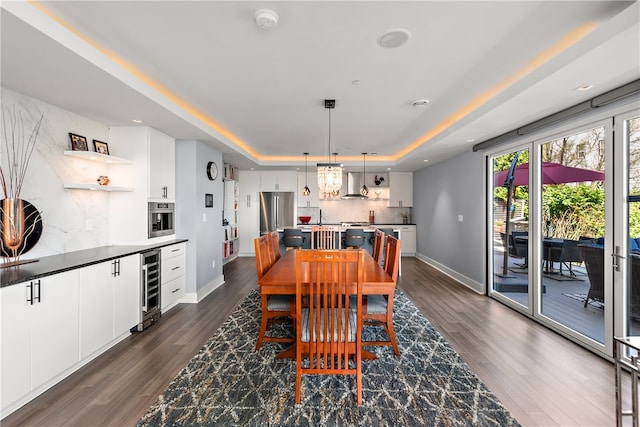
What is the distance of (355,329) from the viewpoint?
2.16 m

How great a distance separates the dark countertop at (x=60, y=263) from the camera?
204 centimetres

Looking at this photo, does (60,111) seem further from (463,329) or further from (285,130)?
(463,329)

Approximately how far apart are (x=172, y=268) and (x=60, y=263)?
1473 mm

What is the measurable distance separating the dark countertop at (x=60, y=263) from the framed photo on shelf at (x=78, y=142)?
3.75 feet

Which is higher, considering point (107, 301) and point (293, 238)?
point (293, 238)

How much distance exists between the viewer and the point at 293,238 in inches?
196

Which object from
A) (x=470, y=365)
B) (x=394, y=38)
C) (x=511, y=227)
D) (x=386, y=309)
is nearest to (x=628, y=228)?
(x=511, y=227)

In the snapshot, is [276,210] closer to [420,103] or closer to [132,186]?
[132,186]

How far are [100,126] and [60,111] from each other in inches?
21.2

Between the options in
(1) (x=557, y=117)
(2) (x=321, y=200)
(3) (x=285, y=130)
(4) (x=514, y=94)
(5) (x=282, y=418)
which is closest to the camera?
(5) (x=282, y=418)

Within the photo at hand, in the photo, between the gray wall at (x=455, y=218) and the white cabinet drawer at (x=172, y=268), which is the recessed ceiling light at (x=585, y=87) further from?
the white cabinet drawer at (x=172, y=268)

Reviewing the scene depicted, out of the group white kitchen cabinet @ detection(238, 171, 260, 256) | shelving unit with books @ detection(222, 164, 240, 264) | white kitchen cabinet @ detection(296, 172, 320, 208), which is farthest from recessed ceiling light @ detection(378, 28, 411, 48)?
white kitchen cabinet @ detection(238, 171, 260, 256)

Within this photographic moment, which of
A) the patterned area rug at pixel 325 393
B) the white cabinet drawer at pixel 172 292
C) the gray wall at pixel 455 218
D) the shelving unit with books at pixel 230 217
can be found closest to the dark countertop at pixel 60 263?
the white cabinet drawer at pixel 172 292

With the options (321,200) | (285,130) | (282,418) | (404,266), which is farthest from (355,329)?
(321,200)
